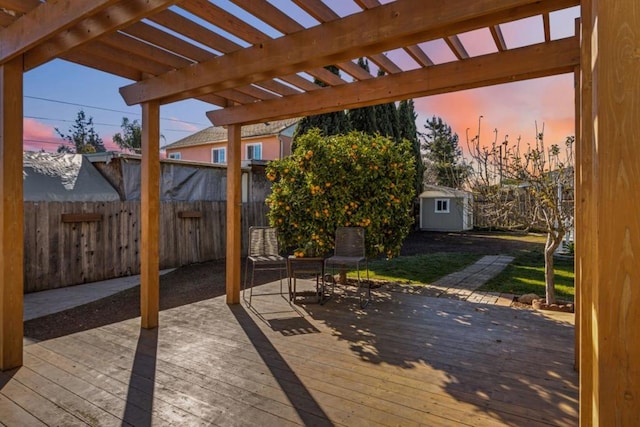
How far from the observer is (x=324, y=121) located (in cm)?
1185

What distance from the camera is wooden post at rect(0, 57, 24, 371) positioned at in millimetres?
2688

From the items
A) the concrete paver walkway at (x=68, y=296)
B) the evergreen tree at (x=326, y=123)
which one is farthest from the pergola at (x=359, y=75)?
the evergreen tree at (x=326, y=123)

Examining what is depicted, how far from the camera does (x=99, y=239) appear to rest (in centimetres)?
664

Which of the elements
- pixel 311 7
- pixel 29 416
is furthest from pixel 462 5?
pixel 29 416

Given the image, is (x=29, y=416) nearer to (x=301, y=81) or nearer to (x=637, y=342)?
(x=637, y=342)

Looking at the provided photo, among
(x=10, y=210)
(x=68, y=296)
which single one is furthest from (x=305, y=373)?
(x=68, y=296)

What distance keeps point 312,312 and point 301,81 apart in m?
2.52

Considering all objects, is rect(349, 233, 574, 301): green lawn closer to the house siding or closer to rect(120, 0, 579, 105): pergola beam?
rect(120, 0, 579, 105): pergola beam

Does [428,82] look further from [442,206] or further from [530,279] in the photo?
[442,206]

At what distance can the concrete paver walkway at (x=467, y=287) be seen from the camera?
5.03 meters

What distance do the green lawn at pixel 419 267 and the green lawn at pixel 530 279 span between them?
36.3 inches

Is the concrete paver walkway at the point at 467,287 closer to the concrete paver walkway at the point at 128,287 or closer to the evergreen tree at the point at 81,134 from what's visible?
the concrete paver walkway at the point at 128,287

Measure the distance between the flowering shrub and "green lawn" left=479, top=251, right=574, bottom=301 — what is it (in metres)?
1.94

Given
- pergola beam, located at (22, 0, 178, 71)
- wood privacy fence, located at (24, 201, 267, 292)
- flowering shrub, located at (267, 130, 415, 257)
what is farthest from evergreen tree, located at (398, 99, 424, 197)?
pergola beam, located at (22, 0, 178, 71)
